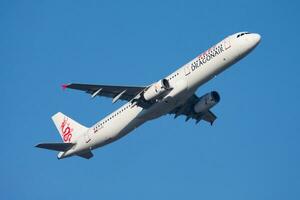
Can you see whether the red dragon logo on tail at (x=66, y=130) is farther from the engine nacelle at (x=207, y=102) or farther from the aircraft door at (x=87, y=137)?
the engine nacelle at (x=207, y=102)

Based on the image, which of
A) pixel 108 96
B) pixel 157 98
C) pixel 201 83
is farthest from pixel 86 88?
pixel 201 83

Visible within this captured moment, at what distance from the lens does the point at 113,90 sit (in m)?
55.0

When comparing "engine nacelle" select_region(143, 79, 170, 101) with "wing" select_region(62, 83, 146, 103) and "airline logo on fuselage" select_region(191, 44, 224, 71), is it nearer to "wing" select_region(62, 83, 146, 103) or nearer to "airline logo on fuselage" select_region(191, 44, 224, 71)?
"wing" select_region(62, 83, 146, 103)

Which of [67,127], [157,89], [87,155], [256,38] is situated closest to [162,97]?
[157,89]

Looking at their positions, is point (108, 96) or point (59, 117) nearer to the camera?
point (108, 96)

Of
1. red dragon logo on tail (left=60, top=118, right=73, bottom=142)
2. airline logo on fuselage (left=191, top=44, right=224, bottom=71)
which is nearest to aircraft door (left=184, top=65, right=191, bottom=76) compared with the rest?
airline logo on fuselage (left=191, top=44, right=224, bottom=71)

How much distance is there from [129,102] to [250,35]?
11972 millimetres

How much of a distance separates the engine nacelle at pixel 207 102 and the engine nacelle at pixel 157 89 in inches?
274

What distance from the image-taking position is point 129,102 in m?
56.3

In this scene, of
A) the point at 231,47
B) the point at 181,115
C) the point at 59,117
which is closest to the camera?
the point at 231,47

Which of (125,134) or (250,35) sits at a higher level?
(250,35)

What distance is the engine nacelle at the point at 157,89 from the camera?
5222 cm

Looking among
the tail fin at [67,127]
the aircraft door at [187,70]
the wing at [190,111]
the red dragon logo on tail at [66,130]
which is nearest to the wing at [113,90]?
the aircraft door at [187,70]

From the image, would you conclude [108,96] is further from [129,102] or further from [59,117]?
[59,117]
